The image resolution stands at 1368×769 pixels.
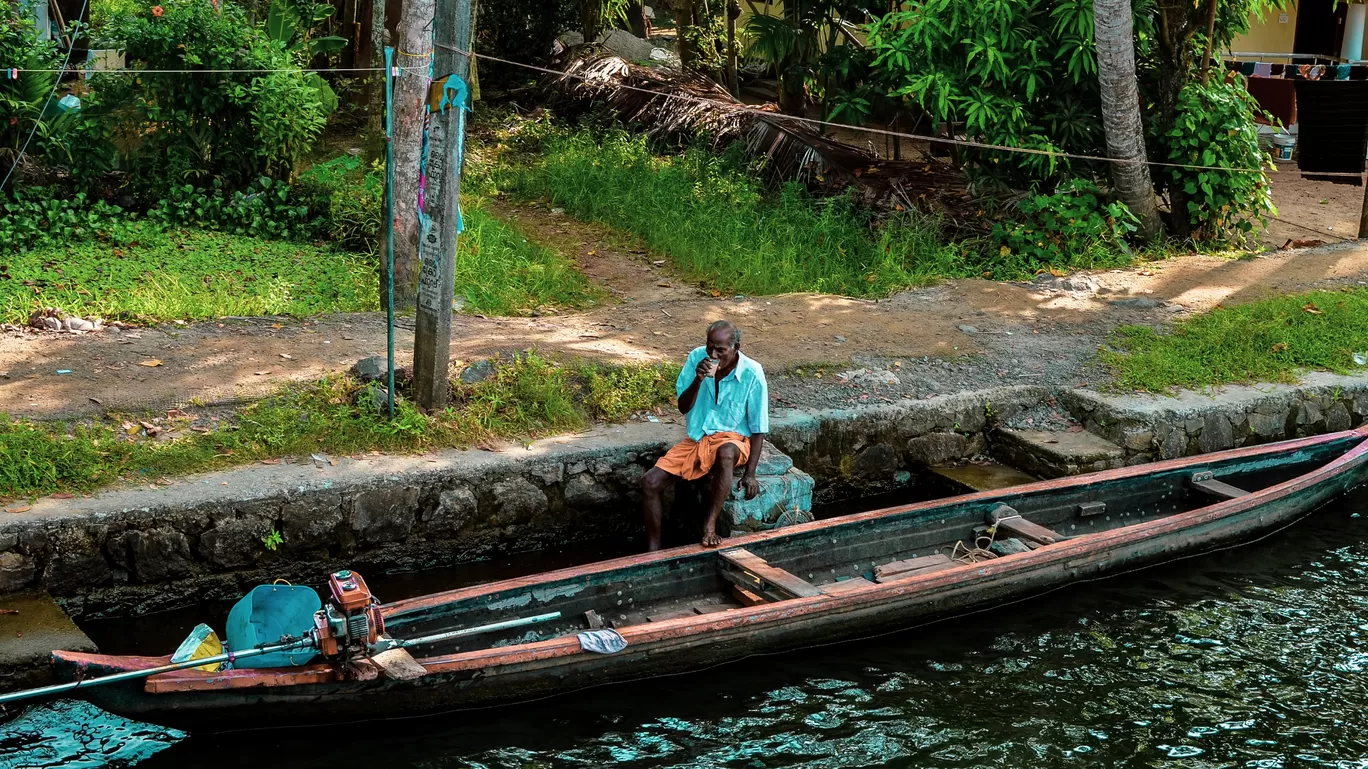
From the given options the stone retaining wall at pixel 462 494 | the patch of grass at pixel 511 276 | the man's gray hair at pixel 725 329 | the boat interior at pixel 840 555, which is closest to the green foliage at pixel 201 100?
the patch of grass at pixel 511 276

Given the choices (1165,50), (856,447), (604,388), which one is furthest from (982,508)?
(1165,50)

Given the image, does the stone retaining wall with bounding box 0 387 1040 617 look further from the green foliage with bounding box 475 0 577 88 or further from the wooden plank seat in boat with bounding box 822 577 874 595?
the green foliage with bounding box 475 0 577 88

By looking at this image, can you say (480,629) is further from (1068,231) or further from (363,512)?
(1068,231)

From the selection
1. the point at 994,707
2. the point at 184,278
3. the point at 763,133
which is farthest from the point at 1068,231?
the point at 184,278

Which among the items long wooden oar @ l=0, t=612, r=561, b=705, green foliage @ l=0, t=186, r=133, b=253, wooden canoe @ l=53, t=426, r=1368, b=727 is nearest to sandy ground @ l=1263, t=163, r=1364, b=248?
wooden canoe @ l=53, t=426, r=1368, b=727

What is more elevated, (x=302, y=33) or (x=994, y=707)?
(x=302, y=33)

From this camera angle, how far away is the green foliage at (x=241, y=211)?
10.2 metres

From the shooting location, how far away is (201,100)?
1011 cm

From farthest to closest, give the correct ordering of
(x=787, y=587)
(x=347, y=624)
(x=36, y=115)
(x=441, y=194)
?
(x=36, y=115) < (x=441, y=194) < (x=787, y=587) < (x=347, y=624)

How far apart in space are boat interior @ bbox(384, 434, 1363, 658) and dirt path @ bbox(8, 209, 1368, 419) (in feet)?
3.81

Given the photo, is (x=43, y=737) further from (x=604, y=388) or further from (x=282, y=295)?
(x=282, y=295)

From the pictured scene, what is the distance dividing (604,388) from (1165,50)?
6664 mm

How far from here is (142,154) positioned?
10.3 meters

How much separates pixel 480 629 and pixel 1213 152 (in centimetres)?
852
